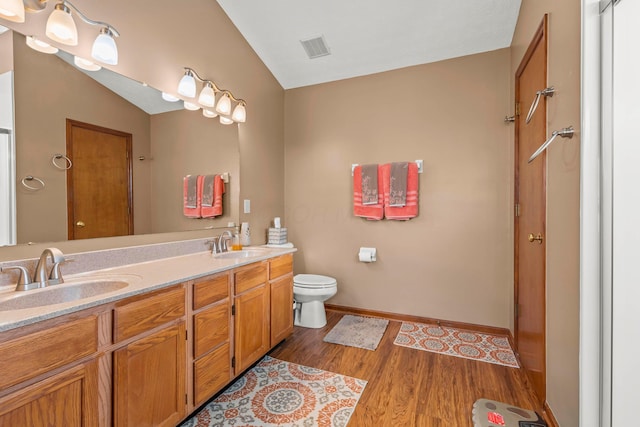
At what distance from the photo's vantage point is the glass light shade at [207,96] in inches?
87.9

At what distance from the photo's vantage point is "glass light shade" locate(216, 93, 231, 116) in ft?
7.84

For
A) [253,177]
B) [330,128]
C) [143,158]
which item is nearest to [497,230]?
[330,128]

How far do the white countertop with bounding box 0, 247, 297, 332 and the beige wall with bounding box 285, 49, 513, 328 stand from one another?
44.8 inches

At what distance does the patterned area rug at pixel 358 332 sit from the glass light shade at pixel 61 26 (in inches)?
103

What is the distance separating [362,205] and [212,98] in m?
1.67

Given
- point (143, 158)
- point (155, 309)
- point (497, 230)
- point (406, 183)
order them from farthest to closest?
point (406, 183), point (497, 230), point (143, 158), point (155, 309)

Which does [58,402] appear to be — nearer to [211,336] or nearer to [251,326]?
[211,336]

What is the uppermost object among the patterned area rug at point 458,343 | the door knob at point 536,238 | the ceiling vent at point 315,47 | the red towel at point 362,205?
the ceiling vent at point 315,47

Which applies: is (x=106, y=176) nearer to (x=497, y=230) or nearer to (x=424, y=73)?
(x=424, y=73)

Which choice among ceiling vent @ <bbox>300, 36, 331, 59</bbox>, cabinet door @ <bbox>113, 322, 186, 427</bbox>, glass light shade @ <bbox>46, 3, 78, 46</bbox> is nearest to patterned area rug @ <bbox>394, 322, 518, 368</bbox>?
cabinet door @ <bbox>113, 322, 186, 427</bbox>

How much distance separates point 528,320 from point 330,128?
7.99 feet

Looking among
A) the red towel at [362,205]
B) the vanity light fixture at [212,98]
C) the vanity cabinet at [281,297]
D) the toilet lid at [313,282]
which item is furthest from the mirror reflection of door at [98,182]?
the red towel at [362,205]

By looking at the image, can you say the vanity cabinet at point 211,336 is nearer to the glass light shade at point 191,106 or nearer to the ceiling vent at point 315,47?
the glass light shade at point 191,106

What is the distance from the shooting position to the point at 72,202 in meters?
1.51
